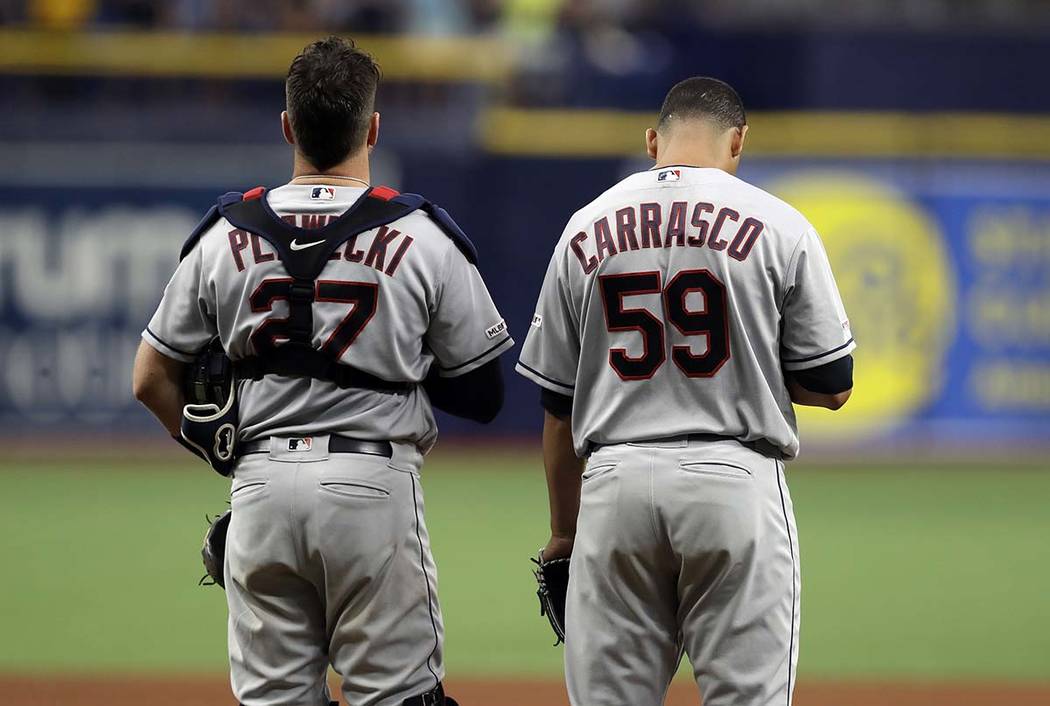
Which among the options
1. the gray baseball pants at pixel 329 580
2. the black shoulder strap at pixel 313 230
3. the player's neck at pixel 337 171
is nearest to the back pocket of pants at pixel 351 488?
the gray baseball pants at pixel 329 580

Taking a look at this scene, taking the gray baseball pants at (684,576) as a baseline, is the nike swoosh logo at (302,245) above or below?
above

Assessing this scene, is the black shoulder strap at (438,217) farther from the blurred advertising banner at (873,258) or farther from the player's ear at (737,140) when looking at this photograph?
the blurred advertising banner at (873,258)

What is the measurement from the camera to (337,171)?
3764 mm

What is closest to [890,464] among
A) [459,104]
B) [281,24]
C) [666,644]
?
[459,104]

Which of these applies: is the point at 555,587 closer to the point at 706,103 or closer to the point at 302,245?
the point at 302,245

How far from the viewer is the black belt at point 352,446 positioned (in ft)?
12.0

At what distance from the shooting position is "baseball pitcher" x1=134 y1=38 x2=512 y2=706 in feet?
11.9

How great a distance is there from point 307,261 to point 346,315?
16 centimetres

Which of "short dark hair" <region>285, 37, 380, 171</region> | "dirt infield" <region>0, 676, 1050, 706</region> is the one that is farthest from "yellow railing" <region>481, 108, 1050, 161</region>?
"short dark hair" <region>285, 37, 380, 171</region>

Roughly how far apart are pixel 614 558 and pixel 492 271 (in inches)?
431

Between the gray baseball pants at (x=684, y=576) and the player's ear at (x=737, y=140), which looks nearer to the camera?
the gray baseball pants at (x=684, y=576)

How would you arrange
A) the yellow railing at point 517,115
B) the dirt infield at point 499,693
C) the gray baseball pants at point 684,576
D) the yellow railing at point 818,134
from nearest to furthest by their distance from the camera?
the gray baseball pants at point 684,576 → the dirt infield at point 499,693 → the yellow railing at point 517,115 → the yellow railing at point 818,134

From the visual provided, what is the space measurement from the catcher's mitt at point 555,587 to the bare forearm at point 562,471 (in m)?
0.11

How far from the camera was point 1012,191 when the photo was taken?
1463 cm
